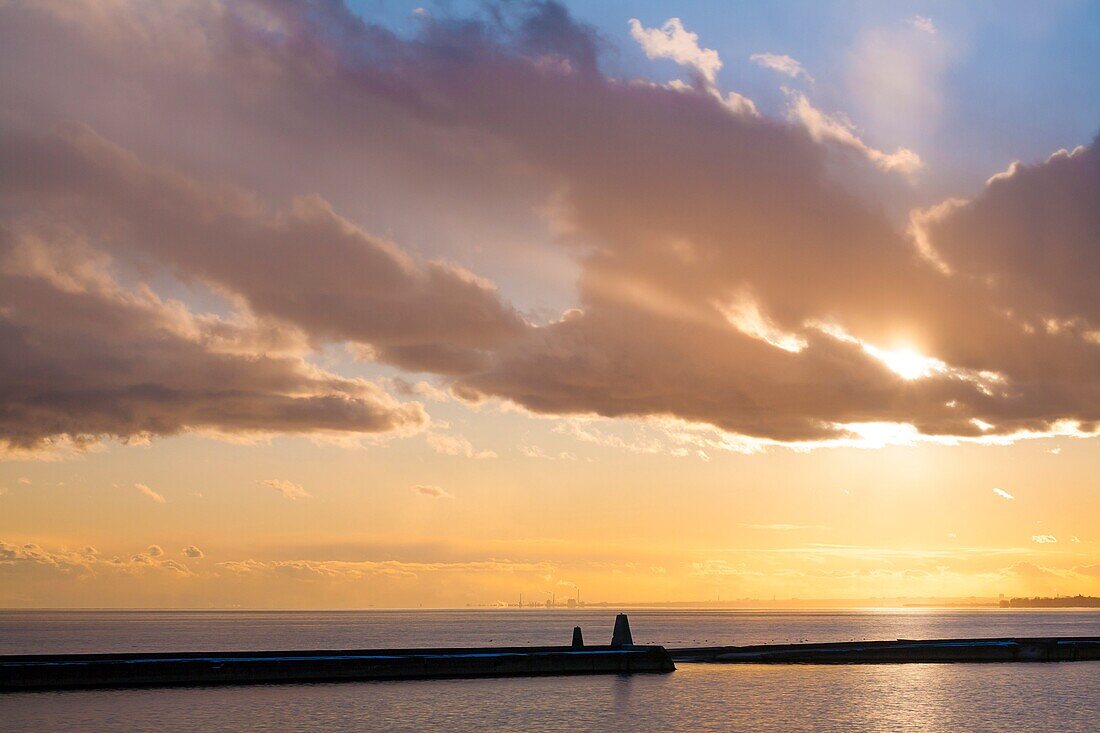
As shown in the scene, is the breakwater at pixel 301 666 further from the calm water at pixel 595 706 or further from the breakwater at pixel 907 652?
the breakwater at pixel 907 652

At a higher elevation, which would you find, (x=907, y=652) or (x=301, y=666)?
(x=301, y=666)

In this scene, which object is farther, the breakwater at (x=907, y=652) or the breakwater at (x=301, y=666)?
the breakwater at (x=907, y=652)

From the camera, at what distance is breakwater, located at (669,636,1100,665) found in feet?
363

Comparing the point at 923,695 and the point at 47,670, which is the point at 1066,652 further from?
the point at 47,670

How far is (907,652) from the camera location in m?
115

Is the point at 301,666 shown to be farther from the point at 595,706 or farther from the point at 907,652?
the point at 907,652

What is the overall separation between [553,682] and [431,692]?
12.6 meters

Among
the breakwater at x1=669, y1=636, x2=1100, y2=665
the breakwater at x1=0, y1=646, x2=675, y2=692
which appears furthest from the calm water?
the breakwater at x1=669, y1=636, x2=1100, y2=665

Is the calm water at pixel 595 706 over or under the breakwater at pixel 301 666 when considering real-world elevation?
under

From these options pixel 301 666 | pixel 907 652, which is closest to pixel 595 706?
pixel 301 666

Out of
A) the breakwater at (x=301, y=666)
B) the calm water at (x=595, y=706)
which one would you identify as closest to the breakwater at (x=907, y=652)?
the calm water at (x=595, y=706)

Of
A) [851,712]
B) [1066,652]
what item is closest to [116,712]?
[851,712]

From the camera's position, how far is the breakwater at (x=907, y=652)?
111 metres

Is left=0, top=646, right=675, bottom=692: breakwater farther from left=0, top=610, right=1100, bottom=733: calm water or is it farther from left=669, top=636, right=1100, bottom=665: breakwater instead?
left=669, top=636, right=1100, bottom=665: breakwater
